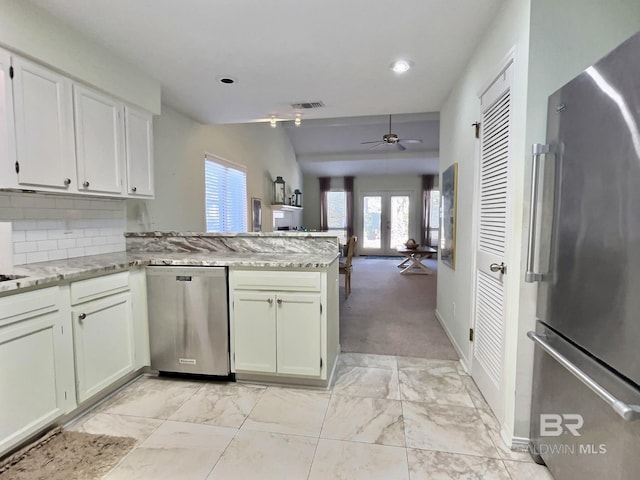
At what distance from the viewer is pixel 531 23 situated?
1.47 metres

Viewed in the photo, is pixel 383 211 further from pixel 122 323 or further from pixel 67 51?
pixel 67 51

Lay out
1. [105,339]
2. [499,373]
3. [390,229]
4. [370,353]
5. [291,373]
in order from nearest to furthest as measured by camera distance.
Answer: [499,373], [105,339], [291,373], [370,353], [390,229]

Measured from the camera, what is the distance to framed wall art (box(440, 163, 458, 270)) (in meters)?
2.94

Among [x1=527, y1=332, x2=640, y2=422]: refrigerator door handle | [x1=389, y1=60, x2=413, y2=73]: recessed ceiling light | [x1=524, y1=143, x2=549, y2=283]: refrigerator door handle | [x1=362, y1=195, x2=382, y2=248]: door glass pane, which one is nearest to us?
[x1=527, y1=332, x2=640, y2=422]: refrigerator door handle

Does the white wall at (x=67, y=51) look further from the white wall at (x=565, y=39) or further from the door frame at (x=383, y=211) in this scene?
the door frame at (x=383, y=211)

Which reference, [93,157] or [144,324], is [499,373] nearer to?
[144,324]

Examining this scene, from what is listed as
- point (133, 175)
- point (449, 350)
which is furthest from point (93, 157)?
point (449, 350)

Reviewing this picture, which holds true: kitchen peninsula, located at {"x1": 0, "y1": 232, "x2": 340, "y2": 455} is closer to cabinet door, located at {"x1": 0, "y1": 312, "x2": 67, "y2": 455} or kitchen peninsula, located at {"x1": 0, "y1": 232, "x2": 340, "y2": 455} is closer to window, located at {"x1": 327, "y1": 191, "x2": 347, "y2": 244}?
cabinet door, located at {"x1": 0, "y1": 312, "x2": 67, "y2": 455}

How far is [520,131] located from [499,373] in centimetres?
131

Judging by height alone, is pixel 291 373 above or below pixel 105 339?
below

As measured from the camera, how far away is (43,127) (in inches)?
76.0

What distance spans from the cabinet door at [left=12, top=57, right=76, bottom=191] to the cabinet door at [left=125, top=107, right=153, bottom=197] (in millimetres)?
482

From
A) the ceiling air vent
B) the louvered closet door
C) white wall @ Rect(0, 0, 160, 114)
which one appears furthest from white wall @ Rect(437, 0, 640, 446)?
white wall @ Rect(0, 0, 160, 114)

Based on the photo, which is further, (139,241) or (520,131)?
(139,241)
